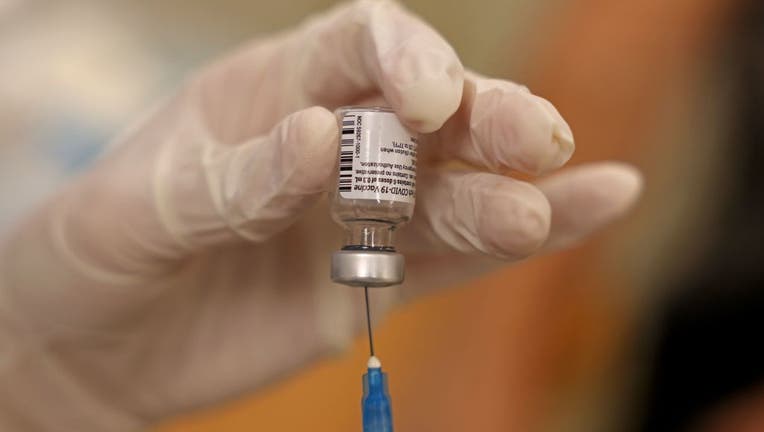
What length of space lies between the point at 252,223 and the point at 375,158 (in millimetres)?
189

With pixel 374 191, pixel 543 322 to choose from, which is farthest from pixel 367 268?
pixel 543 322

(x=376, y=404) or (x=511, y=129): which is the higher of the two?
(x=511, y=129)

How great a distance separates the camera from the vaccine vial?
539 millimetres

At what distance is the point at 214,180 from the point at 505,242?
32cm

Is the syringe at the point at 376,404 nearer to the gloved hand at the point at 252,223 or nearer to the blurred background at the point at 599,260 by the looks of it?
the gloved hand at the point at 252,223

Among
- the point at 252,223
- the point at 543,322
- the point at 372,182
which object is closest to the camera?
the point at 372,182

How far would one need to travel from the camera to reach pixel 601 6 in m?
1.33

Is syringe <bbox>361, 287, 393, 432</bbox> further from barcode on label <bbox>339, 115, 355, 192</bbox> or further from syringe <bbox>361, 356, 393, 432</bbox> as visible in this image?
barcode on label <bbox>339, 115, 355, 192</bbox>

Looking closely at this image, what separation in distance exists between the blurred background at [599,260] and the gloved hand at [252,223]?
316 mm

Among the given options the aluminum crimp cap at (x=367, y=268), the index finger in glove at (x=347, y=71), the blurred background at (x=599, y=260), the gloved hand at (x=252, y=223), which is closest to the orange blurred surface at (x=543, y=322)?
the blurred background at (x=599, y=260)

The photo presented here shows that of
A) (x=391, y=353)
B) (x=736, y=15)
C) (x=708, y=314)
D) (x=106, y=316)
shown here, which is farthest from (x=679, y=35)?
(x=106, y=316)

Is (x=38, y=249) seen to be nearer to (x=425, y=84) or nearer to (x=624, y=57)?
(x=425, y=84)

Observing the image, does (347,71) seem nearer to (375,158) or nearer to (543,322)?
(375,158)

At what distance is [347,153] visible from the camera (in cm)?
55
